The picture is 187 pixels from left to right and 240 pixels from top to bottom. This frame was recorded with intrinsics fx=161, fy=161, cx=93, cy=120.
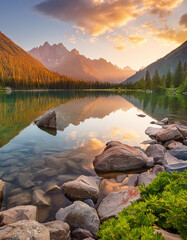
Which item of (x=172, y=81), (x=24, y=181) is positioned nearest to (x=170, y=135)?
(x=24, y=181)

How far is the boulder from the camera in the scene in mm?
5809

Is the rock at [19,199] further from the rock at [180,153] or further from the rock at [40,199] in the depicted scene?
the rock at [180,153]

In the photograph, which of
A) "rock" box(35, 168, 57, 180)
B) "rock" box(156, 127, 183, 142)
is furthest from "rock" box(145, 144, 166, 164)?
"rock" box(35, 168, 57, 180)

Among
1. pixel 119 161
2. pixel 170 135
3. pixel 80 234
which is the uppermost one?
pixel 170 135

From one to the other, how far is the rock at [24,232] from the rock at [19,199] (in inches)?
141

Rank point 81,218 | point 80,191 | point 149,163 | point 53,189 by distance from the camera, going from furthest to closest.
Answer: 1. point 149,163
2. point 53,189
3. point 80,191
4. point 81,218

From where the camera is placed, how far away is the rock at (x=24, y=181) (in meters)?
8.13

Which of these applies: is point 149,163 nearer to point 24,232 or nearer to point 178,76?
point 24,232

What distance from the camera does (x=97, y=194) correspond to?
7.20m

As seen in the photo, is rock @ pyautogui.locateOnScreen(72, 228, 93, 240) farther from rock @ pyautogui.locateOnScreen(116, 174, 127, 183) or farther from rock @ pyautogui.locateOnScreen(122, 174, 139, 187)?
rock @ pyautogui.locateOnScreen(116, 174, 127, 183)

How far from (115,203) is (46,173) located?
15.4 feet

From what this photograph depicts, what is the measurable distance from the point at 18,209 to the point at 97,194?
128 inches

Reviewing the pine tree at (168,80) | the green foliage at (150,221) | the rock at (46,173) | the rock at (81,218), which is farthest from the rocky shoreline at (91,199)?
the pine tree at (168,80)

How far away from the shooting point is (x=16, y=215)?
17.1 ft
